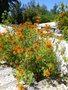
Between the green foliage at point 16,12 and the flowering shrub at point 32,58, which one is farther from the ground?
the green foliage at point 16,12

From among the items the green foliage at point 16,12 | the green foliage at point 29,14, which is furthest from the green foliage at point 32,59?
the green foliage at point 29,14

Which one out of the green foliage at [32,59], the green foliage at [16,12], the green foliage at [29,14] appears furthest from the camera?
the green foliage at [29,14]

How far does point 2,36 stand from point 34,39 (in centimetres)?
88

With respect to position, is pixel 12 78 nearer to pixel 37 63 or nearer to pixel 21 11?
pixel 37 63

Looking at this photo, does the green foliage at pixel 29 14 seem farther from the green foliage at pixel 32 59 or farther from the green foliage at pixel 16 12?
the green foliage at pixel 32 59

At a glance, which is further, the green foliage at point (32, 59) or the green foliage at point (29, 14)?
the green foliage at point (29, 14)

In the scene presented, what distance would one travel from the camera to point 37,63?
347 centimetres

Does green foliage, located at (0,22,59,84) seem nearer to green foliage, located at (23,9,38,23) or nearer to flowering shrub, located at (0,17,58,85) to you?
flowering shrub, located at (0,17,58,85)

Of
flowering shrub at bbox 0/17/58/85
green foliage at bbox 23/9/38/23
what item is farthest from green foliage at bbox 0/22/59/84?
green foliage at bbox 23/9/38/23

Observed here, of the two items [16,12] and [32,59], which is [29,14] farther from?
[32,59]

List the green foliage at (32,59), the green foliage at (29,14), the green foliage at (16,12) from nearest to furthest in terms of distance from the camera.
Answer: the green foliage at (32,59) → the green foliage at (16,12) → the green foliage at (29,14)

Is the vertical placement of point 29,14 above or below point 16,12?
below

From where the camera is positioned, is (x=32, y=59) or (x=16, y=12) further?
(x=16, y=12)

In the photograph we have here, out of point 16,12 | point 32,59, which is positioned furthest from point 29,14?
point 32,59
